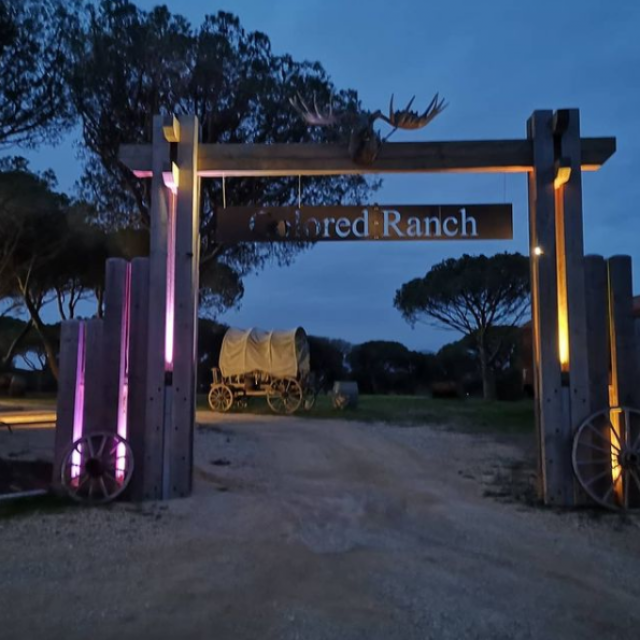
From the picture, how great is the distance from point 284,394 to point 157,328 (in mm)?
14374

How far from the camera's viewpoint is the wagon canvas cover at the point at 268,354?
21.2 m

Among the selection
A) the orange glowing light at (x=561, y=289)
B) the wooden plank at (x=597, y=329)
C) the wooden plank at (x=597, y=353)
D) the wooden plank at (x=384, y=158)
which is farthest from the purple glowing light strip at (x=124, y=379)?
the wooden plank at (x=597, y=329)

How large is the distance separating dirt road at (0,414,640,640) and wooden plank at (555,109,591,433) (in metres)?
1.20

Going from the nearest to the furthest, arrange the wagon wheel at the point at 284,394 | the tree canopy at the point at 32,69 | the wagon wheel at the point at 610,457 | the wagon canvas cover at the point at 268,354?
1. the wagon wheel at the point at 610,457
2. the tree canopy at the point at 32,69
3. the wagon wheel at the point at 284,394
4. the wagon canvas cover at the point at 268,354

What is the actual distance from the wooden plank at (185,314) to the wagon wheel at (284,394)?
45.5 feet

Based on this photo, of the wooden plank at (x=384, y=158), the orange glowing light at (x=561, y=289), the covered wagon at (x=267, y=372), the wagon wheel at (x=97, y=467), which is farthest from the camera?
the covered wagon at (x=267, y=372)

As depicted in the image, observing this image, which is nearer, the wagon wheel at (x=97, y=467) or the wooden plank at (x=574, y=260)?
the wagon wheel at (x=97, y=467)

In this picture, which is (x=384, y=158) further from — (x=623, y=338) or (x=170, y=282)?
(x=623, y=338)

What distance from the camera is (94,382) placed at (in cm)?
677

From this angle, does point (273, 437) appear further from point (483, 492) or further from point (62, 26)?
point (62, 26)

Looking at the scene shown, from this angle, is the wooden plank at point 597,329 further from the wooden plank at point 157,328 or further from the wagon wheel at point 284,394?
the wagon wheel at point 284,394

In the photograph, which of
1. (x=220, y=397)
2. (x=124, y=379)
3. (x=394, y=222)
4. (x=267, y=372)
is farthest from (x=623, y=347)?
(x=220, y=397)

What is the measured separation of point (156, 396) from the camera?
6.73 metres

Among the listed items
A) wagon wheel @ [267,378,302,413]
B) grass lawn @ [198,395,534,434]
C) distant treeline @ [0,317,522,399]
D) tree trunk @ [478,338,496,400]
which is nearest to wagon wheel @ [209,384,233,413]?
grass lawn @ [198,395,534,434]
